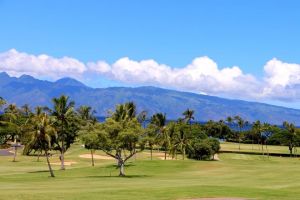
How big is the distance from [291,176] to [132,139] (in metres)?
26.9

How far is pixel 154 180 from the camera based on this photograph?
236 feet

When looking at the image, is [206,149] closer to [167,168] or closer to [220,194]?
[167,168]

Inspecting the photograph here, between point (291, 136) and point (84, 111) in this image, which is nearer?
point (84, 111)

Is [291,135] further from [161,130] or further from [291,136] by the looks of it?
[161,130]

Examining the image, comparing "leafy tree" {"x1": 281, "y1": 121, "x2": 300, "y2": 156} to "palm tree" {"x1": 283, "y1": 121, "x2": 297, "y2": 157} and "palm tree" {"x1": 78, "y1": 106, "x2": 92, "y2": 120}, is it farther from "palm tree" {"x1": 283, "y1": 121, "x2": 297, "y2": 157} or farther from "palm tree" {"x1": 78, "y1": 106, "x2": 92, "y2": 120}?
"palm tree" {"x1": 78, "y1": 106, "x2": 92, "y2": 120}

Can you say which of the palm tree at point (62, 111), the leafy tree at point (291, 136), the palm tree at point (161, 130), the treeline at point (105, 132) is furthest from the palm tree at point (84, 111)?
the leafy tree at point (291, 136)

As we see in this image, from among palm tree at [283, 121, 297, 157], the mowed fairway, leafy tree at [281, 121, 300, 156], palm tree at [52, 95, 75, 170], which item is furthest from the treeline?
palm tree at [283, 121, 297, 157]

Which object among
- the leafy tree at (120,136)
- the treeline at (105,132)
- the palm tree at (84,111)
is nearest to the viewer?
the leafy tree at (120,136)

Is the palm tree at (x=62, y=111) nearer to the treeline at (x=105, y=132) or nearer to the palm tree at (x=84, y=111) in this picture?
the treeline at (x=105, y=132)

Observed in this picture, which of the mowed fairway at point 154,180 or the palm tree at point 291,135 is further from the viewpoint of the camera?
the palm tree at point 291,135

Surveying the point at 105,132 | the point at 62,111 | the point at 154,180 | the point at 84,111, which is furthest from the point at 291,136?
the point at 154,180

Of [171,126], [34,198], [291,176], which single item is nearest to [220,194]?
[34,198]

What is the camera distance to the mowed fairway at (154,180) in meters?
45.5

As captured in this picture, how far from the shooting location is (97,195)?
43.7m
